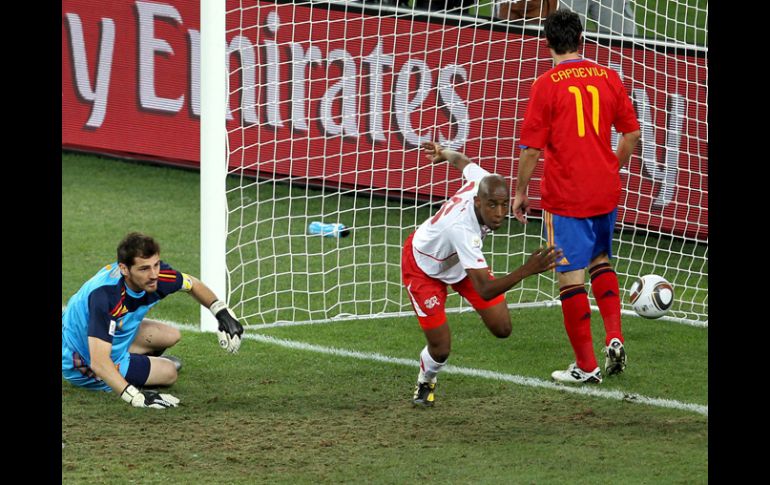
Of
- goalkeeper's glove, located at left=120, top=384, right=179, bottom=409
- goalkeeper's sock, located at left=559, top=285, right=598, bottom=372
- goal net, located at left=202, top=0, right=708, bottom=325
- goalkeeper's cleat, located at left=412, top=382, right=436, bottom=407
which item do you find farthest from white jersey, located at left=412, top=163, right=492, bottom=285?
goal net, located at left=202, top=0, right=708, bottom=325

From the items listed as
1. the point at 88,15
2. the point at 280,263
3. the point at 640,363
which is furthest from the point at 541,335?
the point at 88,15

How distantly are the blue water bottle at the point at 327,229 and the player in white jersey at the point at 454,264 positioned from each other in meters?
2.86

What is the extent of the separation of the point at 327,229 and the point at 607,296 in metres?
3.25

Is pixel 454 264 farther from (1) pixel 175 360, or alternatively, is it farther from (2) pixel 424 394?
(1) pixel 175 360

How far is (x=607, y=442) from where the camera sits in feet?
18.6

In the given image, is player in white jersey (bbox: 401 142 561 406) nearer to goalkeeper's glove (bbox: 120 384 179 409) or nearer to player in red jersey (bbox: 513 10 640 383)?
player in red jersey (bbox: 513 10 640 383)

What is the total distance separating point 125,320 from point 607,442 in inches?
99.5

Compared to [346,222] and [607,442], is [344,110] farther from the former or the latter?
[607,442]

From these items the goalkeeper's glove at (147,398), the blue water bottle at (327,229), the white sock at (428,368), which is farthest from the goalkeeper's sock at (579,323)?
the blue water bottle at (327,229)

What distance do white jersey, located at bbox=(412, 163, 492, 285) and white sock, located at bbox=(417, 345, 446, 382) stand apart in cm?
41

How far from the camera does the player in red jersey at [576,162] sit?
652cm

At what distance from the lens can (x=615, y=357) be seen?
6.77 meters

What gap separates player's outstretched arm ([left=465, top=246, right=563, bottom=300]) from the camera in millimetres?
5629

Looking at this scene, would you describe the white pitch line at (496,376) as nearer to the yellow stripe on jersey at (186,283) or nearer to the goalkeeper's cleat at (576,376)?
the goalkeeper's cleat at (576,376)
